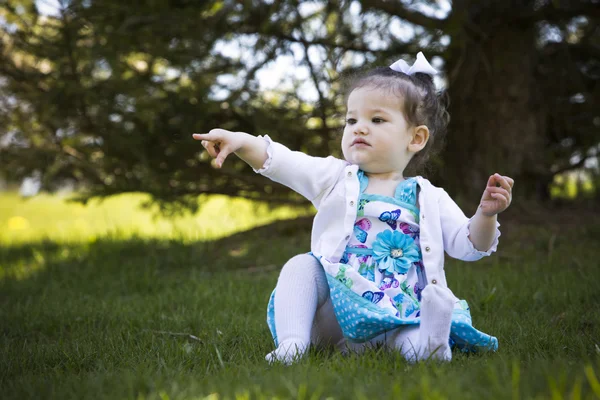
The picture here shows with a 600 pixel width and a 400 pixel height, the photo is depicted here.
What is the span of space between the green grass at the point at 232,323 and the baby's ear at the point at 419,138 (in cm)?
81

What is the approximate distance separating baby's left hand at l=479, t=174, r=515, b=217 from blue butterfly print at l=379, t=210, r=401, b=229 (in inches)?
12.2

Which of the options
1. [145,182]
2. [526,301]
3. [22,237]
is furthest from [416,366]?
[22,237]

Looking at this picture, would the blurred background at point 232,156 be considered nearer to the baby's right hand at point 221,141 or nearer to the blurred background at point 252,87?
the blurred background at point 252,87

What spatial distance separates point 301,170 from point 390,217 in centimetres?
37

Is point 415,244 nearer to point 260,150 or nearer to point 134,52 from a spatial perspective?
point 260,150

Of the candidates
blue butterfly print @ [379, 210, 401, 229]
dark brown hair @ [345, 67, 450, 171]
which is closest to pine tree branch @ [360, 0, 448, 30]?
dark brown hair @ [345, 67, 450, 171]

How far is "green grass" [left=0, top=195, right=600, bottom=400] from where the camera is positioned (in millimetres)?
1828

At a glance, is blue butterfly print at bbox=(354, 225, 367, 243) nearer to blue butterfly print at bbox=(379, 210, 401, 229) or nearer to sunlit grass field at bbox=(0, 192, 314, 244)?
blue butterfly print at bbox=(379, 210, 401, 229)

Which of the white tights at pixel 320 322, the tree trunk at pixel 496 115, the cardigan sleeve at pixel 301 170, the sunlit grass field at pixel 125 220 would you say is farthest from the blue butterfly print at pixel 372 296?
the sunlit grass field at pixel 125 220

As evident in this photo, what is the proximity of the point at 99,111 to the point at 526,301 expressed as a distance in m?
3.16

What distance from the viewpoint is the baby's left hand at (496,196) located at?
7.45ft

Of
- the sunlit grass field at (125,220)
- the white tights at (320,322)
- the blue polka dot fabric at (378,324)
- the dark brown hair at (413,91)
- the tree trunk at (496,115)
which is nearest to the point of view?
the white tights at (320,322)

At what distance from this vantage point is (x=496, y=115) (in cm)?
522

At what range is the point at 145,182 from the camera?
16.3 ft
